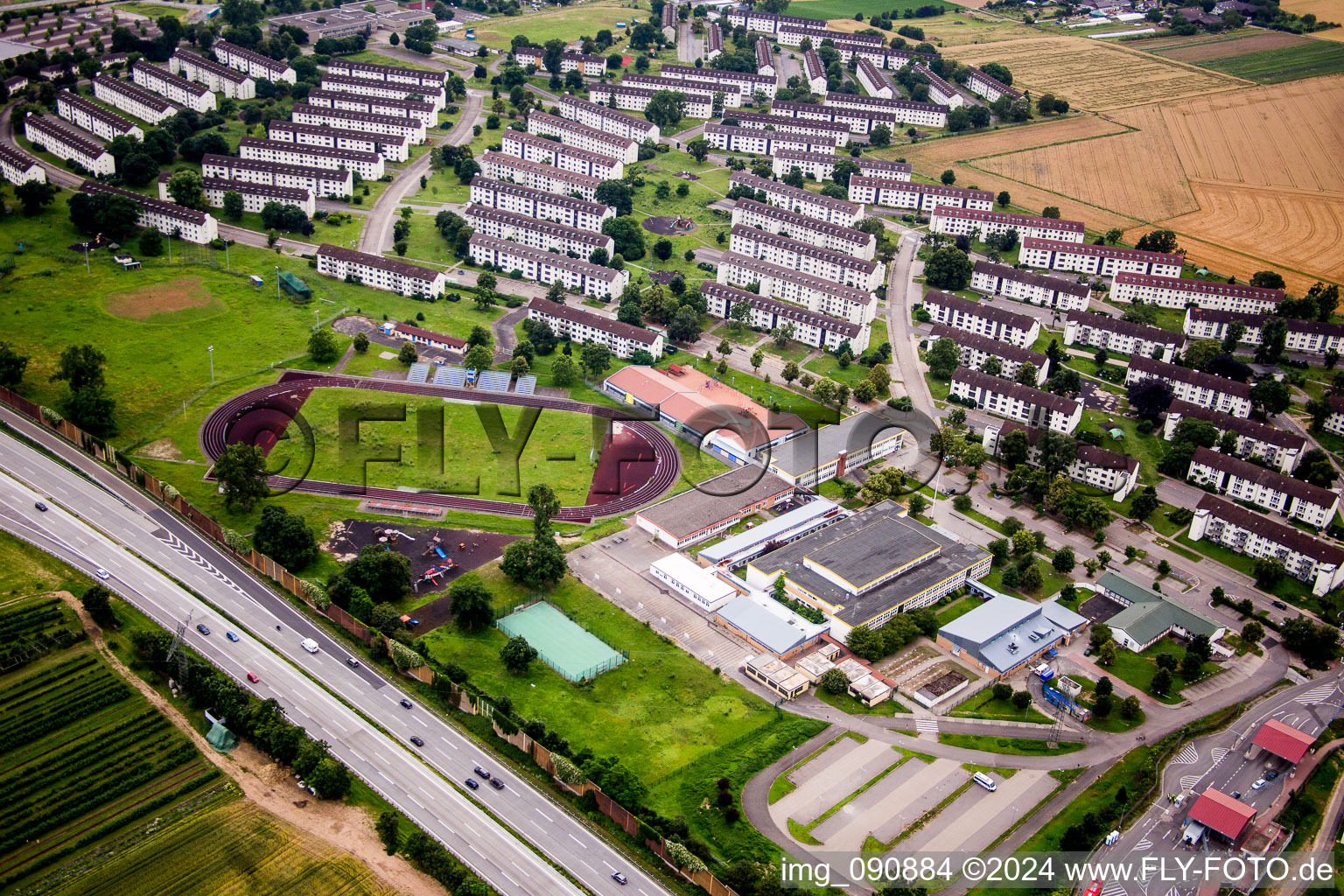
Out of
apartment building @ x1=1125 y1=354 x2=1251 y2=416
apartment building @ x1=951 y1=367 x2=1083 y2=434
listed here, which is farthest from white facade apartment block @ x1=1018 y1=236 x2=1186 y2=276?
apartment building @ x1=951 y1=367 x2=1083 y2=434

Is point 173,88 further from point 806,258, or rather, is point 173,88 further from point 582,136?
point 806,258

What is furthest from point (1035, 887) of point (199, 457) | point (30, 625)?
point (199, 457)

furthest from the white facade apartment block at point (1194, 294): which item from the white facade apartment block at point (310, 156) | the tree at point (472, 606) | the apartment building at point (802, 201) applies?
the white facade apartment block at point (310, 156)

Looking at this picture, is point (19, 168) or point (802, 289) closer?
point (802, 289)

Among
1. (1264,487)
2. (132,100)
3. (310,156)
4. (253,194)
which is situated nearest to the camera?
(1264,487)

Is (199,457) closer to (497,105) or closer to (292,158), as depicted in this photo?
(292,158)

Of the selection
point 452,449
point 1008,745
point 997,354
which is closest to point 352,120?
point 452,449
